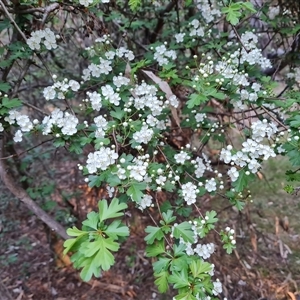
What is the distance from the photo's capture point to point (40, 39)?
154 centimetres

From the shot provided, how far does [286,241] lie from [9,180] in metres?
1.84

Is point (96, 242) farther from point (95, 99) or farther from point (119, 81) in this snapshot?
point (119, 81)

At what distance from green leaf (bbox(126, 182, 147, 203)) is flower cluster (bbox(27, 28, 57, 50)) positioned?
0.74 meters

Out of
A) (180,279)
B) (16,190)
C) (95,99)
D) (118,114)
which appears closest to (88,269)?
(180,279)

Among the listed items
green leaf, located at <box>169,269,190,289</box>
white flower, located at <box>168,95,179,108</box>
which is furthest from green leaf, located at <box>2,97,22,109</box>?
green leaf, located at <box>169,269,190,289</box>

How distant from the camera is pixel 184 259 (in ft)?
3.71

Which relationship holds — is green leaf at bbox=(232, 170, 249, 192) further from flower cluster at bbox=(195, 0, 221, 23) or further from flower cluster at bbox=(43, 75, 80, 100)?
flower cluster at bbox=(195, 0, 221, 23)

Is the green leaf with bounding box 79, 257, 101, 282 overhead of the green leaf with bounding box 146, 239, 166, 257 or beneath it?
beneath

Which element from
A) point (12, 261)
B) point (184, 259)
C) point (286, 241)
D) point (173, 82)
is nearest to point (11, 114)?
point (173, 82)

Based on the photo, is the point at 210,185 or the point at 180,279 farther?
the point at 210,185

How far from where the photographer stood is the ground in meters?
2.40

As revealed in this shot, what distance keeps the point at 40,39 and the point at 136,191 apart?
780 millimetres

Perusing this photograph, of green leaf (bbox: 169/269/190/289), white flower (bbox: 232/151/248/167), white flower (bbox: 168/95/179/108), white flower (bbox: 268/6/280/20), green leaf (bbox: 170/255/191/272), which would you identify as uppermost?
white flower (bbox: 268/6/280/20)

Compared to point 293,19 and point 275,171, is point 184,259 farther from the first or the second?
point 275,171
